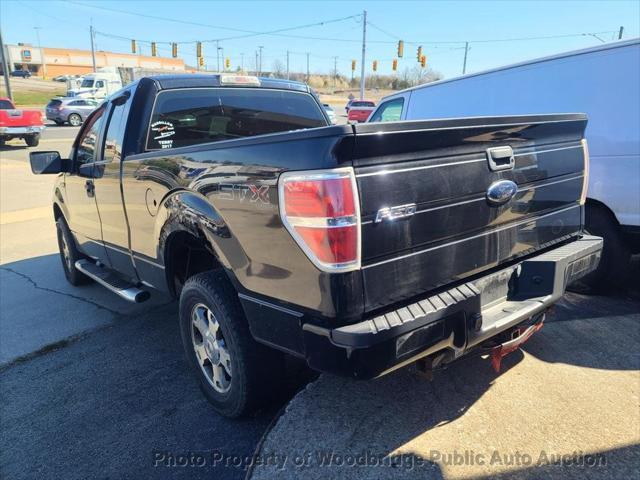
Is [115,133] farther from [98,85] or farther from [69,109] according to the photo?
[98,85]

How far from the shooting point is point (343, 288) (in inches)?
78.4

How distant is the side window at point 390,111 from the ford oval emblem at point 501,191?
4390mm

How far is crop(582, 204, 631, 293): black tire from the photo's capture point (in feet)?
14.4

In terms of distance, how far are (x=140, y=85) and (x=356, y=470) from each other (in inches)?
123

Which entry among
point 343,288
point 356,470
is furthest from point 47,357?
point 343,288

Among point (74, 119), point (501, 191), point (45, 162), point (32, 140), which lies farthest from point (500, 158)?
point (74, 119)

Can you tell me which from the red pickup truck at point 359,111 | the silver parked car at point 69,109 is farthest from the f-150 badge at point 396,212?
the silver parked car at point 69,109

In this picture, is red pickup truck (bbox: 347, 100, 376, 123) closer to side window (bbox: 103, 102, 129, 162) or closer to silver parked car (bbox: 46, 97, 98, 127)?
silver parked car (bbox: 46, 97, 98, 127)

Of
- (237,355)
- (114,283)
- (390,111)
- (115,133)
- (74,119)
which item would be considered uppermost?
(390,111)

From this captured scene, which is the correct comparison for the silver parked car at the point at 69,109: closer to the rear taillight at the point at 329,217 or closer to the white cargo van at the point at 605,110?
the white cargo van at the point at 605,110

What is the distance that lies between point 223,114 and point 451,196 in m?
2.37

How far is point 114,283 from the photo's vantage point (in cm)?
418

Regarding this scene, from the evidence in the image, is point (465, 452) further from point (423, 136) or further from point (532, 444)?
point (423, 136)

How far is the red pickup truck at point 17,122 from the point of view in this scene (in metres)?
19.2
